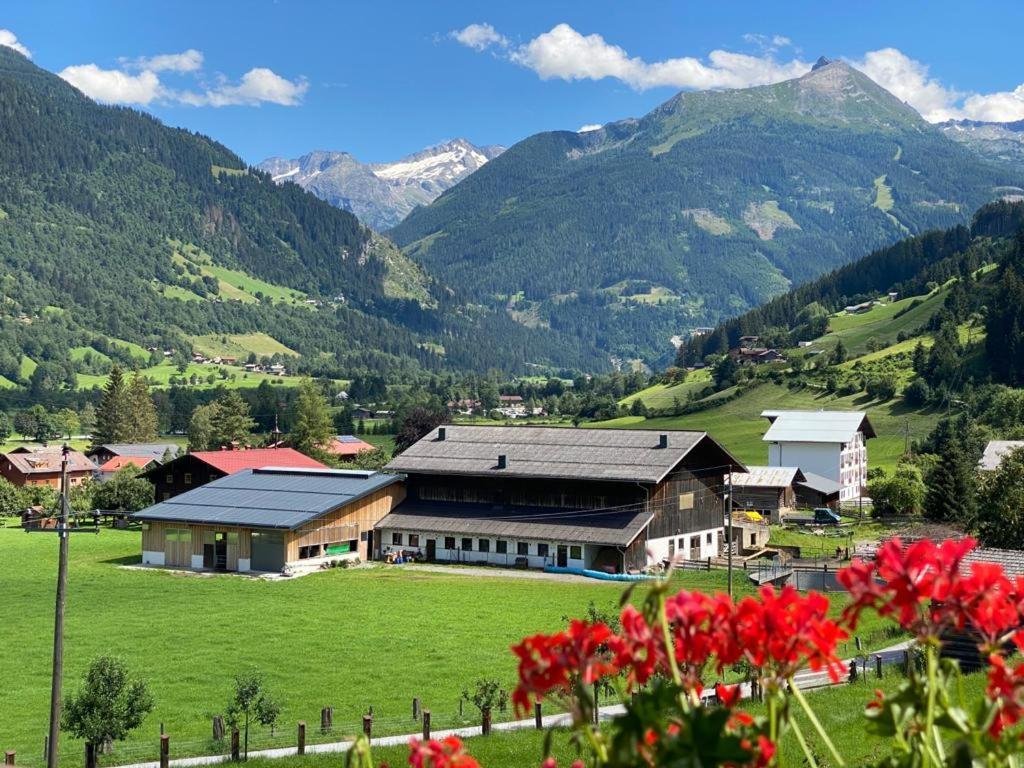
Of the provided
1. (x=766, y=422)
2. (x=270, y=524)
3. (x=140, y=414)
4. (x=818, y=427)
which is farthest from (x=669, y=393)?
(x=270, y=524)

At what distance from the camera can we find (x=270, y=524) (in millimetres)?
60656

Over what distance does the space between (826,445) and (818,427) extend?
3.61 m

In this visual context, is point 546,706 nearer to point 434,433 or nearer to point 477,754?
point 477,754

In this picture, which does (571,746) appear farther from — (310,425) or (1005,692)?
(310,425)

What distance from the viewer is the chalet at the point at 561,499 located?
61.3 meters

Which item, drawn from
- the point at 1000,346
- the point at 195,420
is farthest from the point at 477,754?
the point at 1000,346

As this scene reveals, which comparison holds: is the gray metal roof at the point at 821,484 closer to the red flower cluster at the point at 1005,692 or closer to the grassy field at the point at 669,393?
the grassy field at the point at 669,393

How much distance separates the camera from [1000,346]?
137m

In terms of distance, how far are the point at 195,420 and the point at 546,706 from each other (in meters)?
105

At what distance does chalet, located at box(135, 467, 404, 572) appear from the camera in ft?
201

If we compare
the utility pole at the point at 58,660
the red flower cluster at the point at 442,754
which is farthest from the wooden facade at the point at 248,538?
the red flower cluster at the point at 442,754

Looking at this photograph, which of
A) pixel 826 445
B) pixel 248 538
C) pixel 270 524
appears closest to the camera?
pixel 270 524

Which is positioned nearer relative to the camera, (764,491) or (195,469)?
(195,469)

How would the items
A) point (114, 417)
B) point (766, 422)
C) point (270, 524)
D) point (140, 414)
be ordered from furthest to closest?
1. point (140, 414)
2. point (766, 422)
3. point (114, 417)
4. point (270, 524)
